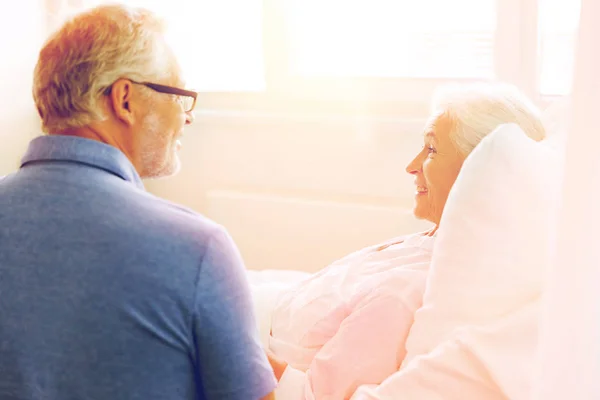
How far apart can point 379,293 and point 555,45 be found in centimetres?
102

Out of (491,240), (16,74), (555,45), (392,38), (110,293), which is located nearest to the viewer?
(110,293)

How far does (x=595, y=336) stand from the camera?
0.89 m

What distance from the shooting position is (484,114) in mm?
1492

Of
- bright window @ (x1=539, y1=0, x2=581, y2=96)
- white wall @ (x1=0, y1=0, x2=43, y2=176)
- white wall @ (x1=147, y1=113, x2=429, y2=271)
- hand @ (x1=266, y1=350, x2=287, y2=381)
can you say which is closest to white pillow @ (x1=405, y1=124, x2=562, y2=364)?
hand @ (x1=266, y1=350, x2=287, y2=381)

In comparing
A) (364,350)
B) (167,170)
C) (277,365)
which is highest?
(167,170)

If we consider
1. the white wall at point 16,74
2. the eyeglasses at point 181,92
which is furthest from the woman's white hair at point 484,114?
the white wall at point 16,74

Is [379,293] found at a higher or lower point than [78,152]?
lower

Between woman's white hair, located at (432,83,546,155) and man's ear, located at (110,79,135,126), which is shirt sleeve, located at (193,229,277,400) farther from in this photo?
woman's white hair, located at (432,83,546,155)

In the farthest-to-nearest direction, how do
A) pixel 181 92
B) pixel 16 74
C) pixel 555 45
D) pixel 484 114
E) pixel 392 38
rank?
1. pixel 16 74
2. pixel 392 38
3. pixel 555 45
4. pixel 484 114
5. pixel 181 92

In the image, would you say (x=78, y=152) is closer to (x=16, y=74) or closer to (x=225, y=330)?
(x=225, y=330)

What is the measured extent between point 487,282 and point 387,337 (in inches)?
9.3

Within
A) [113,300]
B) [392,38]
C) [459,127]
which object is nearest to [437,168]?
[459,127]

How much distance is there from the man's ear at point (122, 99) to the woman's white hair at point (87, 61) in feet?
0.04

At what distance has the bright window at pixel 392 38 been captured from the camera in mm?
2197
